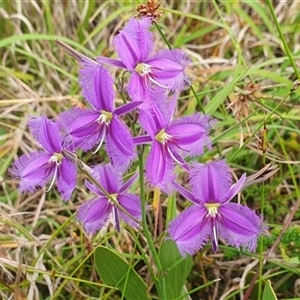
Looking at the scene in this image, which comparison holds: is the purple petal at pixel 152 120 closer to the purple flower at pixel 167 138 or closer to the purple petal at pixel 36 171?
the purple flower at pixel 167 138

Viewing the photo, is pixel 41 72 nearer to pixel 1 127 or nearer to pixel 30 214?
pixel 1 127

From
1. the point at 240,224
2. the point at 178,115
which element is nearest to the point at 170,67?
the point at 240,224

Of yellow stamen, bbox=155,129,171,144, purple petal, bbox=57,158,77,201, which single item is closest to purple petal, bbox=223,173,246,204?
yellow stamen, bbox=155,129,171,144

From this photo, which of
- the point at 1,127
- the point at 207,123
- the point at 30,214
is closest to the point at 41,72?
the point at 1,127

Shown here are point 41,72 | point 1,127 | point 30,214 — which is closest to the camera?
point 30,214

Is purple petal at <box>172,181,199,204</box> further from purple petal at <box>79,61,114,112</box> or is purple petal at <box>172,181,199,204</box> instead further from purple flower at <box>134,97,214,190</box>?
purple petal at <box>79,61,114,112</box>

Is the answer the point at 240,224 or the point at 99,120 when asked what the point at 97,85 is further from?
the point at 240,224
